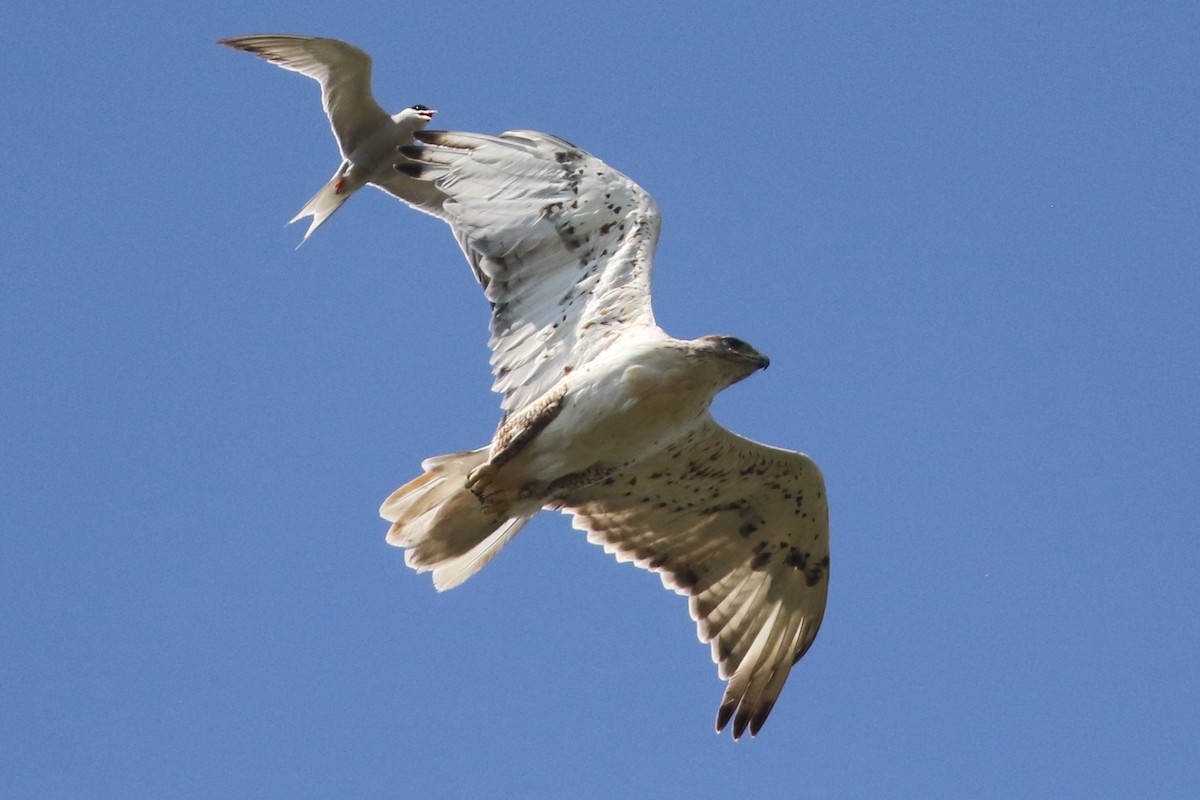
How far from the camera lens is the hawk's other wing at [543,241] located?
8438 millimetres

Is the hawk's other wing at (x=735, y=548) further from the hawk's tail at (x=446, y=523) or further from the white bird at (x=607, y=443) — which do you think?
the hawk's tail at (x=446, y=523)

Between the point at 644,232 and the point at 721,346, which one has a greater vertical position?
the point at 644,232

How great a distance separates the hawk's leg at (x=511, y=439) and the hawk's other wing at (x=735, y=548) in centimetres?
74

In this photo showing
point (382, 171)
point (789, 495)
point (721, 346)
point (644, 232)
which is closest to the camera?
point (721, 346)

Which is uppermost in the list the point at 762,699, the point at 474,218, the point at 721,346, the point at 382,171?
the point at 382,171

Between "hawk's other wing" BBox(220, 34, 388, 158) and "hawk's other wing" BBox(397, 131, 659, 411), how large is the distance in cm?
338

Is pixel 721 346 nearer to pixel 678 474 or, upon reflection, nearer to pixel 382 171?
pixel 678 474

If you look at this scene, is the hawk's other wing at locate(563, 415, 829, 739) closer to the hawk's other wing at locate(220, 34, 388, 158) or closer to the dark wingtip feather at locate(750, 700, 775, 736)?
the dark wingtip feather at locate(750, 700, 775, 736)

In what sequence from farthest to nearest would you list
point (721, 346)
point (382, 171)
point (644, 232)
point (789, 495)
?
point (382, 171) → point (789, 495) → point (644, 232) → point (721, 346)

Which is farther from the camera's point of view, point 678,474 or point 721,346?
point 678,474

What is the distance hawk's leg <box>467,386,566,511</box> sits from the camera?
8.16 metres

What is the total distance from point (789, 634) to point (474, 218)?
3.10m

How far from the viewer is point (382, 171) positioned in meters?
11.9

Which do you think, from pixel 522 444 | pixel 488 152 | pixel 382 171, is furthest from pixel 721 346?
pixel 382 171
